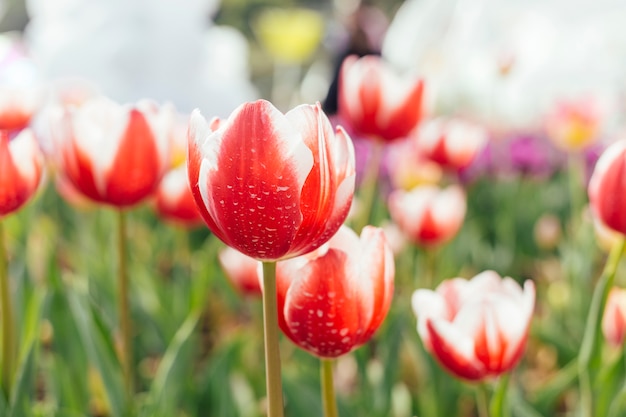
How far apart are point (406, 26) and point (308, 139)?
5.89m

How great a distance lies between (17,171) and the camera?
0.64 metres

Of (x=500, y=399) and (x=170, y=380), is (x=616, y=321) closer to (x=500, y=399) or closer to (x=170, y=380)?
(x=500, y=399)

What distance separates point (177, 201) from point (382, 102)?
0.34 metres

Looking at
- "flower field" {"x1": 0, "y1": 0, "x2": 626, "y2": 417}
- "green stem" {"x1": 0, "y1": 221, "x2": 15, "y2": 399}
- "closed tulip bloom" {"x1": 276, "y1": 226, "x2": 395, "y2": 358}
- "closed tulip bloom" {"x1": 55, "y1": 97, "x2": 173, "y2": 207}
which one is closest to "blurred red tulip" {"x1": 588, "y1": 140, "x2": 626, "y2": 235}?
"flower field" {"x1": 0, "y1": 0, "x2": 626, "y2": 417}

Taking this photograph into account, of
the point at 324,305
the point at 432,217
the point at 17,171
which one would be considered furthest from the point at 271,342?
the point at 432,217

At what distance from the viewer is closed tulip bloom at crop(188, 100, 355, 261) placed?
0.41 m

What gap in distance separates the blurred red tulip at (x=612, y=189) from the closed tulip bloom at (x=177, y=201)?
2.09 feet

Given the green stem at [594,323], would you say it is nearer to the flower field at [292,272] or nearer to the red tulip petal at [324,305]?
the flower field at [292,272]

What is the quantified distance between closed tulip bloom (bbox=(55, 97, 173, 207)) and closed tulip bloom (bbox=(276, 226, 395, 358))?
0.28 metres

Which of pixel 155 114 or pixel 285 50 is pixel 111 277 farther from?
pixel 285 50

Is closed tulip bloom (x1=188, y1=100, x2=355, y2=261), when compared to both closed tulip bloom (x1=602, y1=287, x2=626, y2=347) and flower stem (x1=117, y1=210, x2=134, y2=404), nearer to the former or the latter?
flower stem (x1=117, y1=210, x2=134, y2=404)

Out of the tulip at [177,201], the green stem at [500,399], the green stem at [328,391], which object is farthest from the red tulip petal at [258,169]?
the tulip at [177,201]

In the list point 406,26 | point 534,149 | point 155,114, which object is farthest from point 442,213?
point 406,26

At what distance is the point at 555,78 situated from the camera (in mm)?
4629
